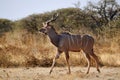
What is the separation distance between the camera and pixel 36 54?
19531 millimetres

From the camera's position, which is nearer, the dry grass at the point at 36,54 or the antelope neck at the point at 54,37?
the antelope neck at the point at 54,37

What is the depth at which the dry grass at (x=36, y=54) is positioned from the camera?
18797mm

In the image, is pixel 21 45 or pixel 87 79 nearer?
pixel 87 79

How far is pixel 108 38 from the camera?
80.8 ft

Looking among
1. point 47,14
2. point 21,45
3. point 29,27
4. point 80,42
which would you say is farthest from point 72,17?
point 80,42

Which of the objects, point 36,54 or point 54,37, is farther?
point 36,54

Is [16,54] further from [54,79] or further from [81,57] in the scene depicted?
[54,79]

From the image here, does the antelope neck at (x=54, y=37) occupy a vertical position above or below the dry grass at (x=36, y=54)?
above

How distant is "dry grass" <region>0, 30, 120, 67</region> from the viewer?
18797 mm

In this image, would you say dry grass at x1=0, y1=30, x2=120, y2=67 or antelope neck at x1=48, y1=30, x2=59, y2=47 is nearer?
antelope neck at x1=48, y1=30, x2=59, y2=47

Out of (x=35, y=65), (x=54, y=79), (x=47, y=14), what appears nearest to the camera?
(x=54, y=79)

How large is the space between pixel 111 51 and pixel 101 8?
78.2 ft

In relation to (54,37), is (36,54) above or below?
below

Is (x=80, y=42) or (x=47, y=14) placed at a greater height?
(x=80, y=42)
